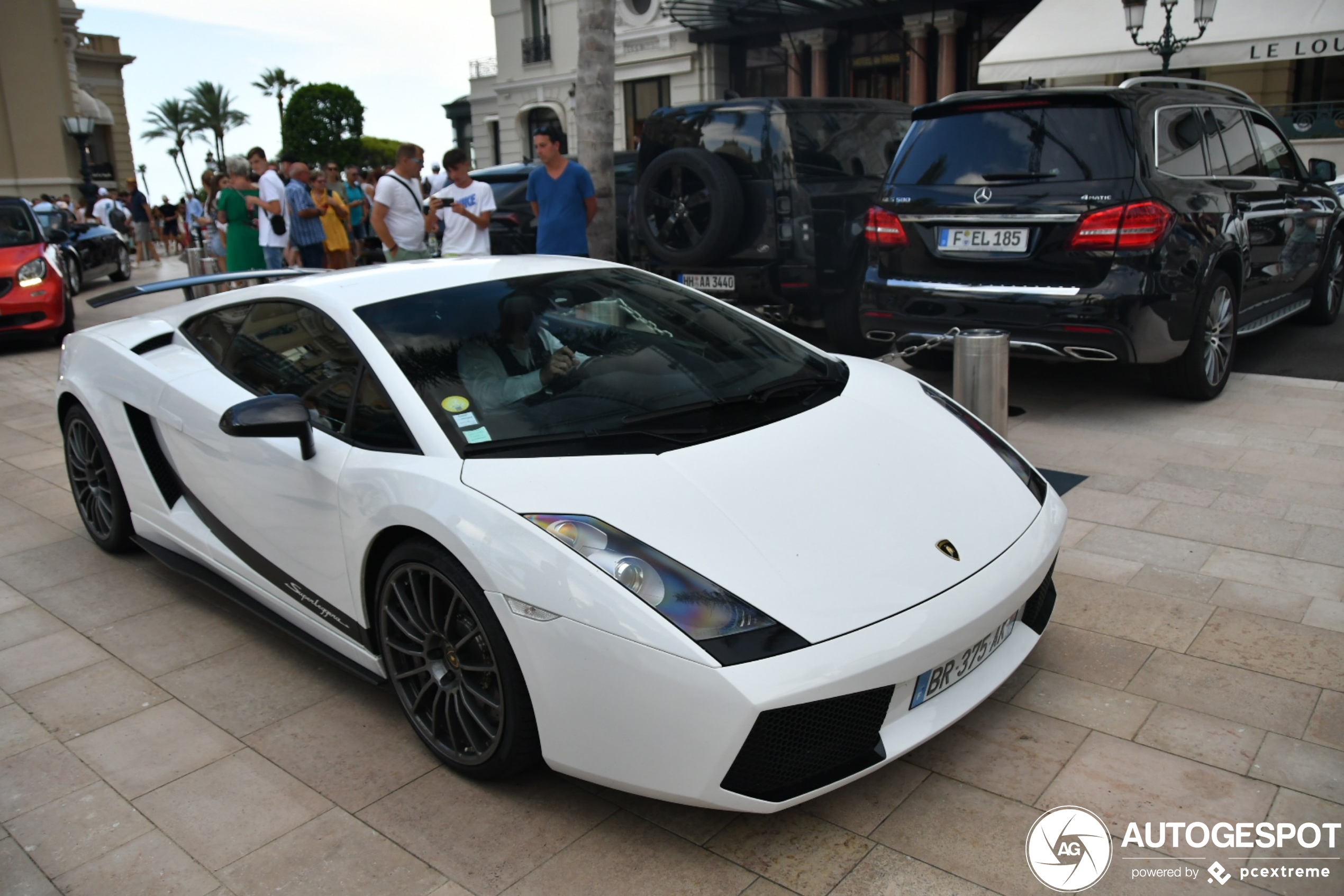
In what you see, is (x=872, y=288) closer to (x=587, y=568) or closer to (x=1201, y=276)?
(x=1201, y=276)

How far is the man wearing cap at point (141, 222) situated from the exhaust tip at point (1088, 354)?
2312 cm

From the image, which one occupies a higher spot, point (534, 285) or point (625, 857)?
point (534, 285)

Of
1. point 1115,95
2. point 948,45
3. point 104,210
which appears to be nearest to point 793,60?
point 948,45

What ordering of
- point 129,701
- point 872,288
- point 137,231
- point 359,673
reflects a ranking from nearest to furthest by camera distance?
point 359,673 → point 129,701 → point 872,288 → point 137,231

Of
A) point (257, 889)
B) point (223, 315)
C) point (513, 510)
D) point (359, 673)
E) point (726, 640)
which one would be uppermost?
point (223, 315)

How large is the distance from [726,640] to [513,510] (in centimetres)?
62

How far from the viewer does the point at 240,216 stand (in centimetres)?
1011

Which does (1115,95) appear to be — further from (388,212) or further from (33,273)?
(33,273)

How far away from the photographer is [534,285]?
3.56m

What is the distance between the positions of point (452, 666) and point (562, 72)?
34269mm

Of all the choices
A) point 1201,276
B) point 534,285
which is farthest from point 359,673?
point 1201,276

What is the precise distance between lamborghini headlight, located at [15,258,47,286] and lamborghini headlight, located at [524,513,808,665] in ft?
34.0

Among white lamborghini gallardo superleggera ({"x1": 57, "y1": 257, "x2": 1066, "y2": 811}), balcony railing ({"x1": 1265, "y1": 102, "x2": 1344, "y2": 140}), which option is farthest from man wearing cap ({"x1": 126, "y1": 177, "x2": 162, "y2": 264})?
white lamborghini gallardo superleggera ({"x1": 57, "y1": 257, "x2": 1066, "y2": 811})

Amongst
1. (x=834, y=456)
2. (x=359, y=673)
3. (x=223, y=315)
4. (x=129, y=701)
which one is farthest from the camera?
(x=223, y=315)
